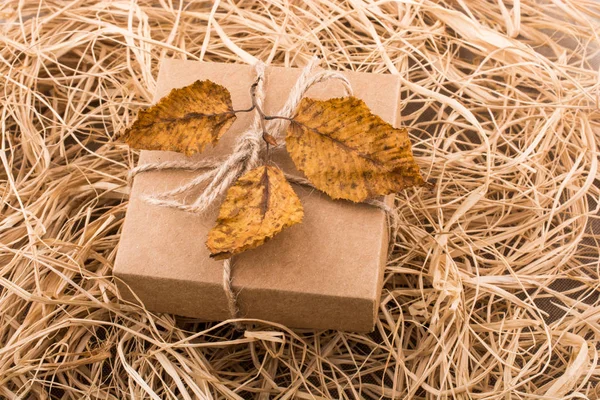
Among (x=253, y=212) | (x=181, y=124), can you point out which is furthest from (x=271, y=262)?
(x=181, y=124)

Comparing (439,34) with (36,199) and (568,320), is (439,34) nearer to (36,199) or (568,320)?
(568,320)

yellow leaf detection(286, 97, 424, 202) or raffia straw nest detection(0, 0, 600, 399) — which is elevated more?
yellow leaf detection(286, 97, 424, 202)

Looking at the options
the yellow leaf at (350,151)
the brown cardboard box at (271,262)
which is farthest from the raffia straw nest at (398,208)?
the yellow leaf at (350,151)

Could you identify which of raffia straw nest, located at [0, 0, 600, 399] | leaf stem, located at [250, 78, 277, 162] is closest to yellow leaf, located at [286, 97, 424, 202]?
leaf stem, located at [250, 78, 277, 162]

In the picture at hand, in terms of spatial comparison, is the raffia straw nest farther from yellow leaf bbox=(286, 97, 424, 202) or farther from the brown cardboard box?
yellow leaf bbox=(286, 97, 424, 202)

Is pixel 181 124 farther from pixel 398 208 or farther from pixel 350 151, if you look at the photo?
pixel 398 208

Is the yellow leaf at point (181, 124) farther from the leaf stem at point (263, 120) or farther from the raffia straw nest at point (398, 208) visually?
the raffia straw nest at point (398, 208)
